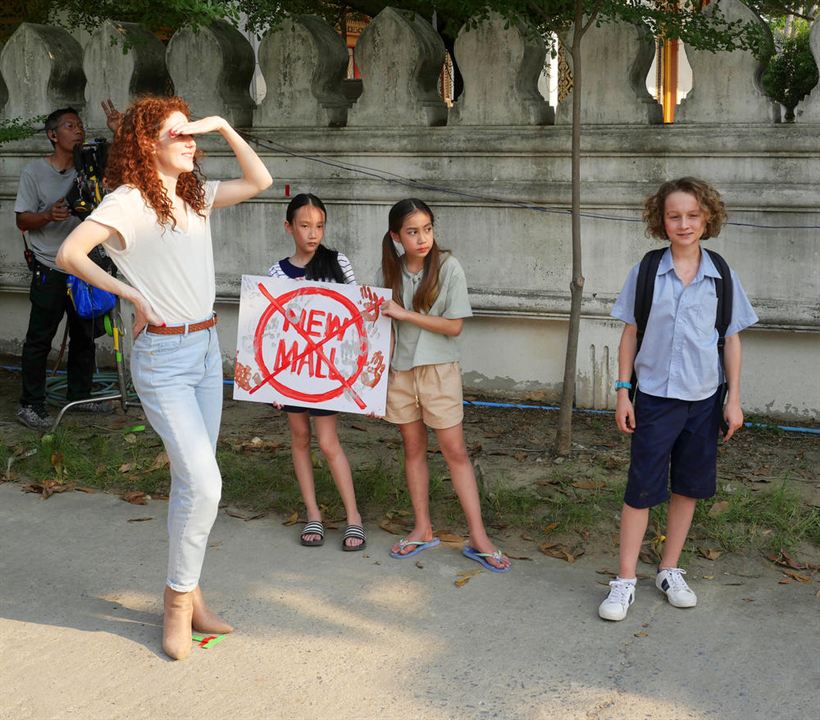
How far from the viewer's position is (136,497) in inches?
241

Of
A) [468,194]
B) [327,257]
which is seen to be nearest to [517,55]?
[468,194]

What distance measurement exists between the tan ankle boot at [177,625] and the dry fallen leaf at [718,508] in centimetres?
251

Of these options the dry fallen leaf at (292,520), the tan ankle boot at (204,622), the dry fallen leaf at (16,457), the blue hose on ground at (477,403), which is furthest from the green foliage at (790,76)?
the tan ankle boot at (204,622)

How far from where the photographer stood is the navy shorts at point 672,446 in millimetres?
4547

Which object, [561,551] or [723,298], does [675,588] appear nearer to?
[561,551]

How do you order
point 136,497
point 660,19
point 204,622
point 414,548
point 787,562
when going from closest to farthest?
point 204,622 → point 787,562 → point 414,548 → point 136,497 → point 660,19

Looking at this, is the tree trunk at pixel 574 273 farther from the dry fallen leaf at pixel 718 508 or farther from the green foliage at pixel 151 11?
the green foliage at pixel 151 11

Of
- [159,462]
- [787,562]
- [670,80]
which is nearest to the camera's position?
[787,562]

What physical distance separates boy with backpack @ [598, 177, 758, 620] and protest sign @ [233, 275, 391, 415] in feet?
3.87

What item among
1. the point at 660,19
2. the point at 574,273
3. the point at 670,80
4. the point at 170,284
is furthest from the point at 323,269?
the point at 670,80

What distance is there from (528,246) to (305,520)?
2.52 meters

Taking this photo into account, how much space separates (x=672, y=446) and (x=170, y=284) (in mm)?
2062

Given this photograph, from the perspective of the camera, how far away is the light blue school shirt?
449 cm

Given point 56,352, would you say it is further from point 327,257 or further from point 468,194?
point 327,257
